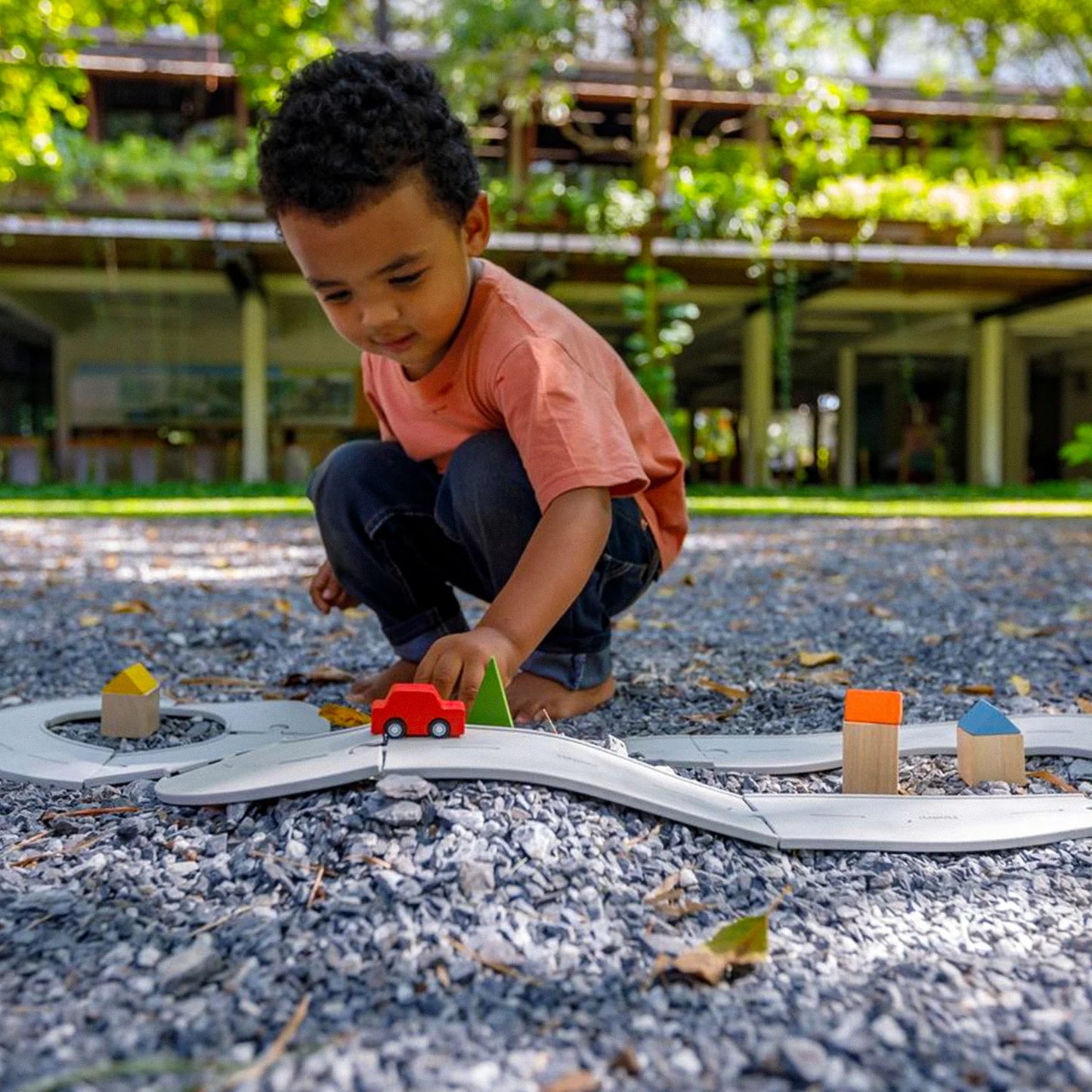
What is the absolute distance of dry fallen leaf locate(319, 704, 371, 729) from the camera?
175 centimetres

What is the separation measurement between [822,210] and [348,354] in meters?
6.64

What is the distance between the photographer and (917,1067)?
2.70 ft

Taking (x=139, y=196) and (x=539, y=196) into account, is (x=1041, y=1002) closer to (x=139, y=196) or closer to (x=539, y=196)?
(x=539, y=196)

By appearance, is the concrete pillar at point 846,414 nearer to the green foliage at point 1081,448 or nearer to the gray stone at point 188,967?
the green foliage at point 1081,448

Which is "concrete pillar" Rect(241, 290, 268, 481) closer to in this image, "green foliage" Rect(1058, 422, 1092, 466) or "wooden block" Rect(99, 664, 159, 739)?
"green foliage" Rect(1058, 422, 1092, 466)

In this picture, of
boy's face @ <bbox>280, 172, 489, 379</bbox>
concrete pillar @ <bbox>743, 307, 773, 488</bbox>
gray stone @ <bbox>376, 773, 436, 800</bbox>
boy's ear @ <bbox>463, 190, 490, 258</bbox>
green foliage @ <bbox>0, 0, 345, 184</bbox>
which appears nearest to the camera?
gray stone @ <bbox>376, 773, 436, 800</bbox>

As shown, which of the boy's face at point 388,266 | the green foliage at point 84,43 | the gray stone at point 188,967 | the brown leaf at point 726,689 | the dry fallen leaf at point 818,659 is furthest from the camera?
the green foliage at point 84,43

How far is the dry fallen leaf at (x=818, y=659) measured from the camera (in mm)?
2449

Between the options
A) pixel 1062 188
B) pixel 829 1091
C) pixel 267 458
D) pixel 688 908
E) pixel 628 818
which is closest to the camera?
pixel 829 1091

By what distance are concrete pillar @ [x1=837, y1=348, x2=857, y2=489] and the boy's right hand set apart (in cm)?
1517

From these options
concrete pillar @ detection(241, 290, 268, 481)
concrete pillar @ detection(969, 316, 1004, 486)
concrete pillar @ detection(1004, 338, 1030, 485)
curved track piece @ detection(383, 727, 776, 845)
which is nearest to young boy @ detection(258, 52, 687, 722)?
curved track piece @ detection(383, 727, 776, 845)

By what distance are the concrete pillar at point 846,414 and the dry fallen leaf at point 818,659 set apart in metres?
14.6

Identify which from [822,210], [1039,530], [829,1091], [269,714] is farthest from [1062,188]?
[829,1091]

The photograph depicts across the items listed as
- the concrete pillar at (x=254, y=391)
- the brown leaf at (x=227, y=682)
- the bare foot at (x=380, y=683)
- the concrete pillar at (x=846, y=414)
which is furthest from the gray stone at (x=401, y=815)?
the concrete pillar at (x=846, y=414)
